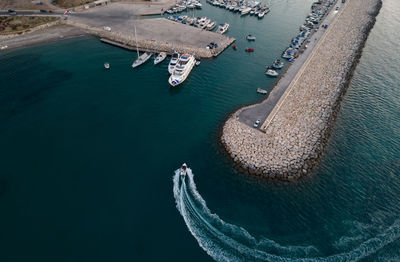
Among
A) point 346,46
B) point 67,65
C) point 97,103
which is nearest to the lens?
point 97,103

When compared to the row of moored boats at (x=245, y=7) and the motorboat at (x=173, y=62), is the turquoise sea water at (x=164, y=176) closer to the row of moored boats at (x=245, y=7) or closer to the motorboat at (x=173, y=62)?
the motorboat at (x=173, y=62)

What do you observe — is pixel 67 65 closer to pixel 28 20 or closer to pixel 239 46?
pixel 28 20

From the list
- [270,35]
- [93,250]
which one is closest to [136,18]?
[270,35]

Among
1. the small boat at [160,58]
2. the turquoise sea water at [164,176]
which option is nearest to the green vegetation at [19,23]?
the turquoise sea water at [164,176]

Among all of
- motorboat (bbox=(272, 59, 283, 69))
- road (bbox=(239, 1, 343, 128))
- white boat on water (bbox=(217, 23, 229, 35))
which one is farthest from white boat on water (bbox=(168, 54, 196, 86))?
white boat on water (bbox=(217, 23, 229, 35))

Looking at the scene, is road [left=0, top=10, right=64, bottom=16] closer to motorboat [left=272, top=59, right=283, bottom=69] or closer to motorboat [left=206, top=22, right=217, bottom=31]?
motorboat [left=206, top=22, right=217, bottom=31]

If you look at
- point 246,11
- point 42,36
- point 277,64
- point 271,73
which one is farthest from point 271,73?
point 42,36
